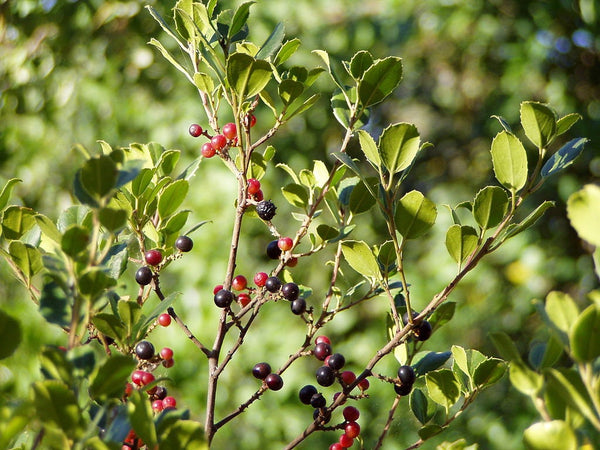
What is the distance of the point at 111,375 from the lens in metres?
0.40

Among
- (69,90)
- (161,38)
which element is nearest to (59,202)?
(69,90)

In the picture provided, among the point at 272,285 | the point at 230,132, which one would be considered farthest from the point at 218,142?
the point at 272,285

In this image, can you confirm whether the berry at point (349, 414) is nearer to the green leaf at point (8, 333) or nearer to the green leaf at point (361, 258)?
the green leaf at point (361, 258)

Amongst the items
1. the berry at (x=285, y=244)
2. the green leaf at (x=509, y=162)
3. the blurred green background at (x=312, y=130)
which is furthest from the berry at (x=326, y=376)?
the blurred green background at (x=312, y=130)

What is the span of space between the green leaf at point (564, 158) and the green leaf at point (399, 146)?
0.11m

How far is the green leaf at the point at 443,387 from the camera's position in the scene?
0.60 metres

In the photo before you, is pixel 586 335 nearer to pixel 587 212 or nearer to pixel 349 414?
pixel 587 212

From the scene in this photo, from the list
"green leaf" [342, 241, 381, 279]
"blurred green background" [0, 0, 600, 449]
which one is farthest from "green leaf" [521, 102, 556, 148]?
"blurred green background" [0, 0, 600, 449]

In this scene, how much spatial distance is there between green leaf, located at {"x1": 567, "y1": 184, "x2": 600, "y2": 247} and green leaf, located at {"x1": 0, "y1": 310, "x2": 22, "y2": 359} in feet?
0.97

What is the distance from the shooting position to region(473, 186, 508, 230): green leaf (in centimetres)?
55

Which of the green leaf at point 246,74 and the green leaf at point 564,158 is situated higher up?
the green leaf at point 246,74

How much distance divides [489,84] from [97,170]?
251 cm

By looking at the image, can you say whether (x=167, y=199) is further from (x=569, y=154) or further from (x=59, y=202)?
(x=59, y=202)

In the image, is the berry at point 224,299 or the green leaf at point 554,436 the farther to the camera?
the berry at point 224,299
